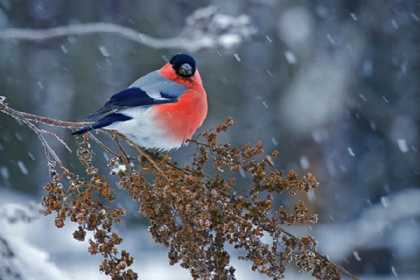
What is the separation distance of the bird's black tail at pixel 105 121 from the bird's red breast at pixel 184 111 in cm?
12

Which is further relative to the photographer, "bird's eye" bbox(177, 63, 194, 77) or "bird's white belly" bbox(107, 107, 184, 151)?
"bird's eye" bbox(177, 63, 194, 77)

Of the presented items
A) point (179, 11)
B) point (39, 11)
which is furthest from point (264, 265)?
point (179, 11)

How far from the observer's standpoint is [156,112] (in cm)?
221

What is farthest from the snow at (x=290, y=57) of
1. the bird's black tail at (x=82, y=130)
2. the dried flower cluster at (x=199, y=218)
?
the dried flower cluster at (x=199, y=218)

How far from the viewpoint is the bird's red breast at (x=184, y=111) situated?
2.21 metres

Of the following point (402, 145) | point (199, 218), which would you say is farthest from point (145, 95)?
point (402, 145)

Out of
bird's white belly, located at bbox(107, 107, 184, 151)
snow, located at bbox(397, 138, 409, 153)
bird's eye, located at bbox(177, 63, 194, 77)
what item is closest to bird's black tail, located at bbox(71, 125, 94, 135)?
bird's white belly, located at bbox(107, 107, 184, 151)

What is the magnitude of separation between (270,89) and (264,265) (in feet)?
29.8

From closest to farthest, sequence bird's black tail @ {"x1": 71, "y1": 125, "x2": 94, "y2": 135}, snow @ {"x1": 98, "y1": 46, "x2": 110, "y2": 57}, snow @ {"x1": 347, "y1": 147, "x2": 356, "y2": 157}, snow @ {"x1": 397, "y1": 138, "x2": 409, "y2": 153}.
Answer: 1. bird's black tail @ {"x1": 71, "y1": 125, "x2": 94, "y2": 135}
2. snow @ {"x1": 397, "y1": 138, "x2": 409, "y2": 153}
3. snow @ {"x1": 347, "y1": 147, "x2": 356, "y2": 157}
4. snow @ {"x1": 98, "y1": 46, "x2": 110, "y2": 57}

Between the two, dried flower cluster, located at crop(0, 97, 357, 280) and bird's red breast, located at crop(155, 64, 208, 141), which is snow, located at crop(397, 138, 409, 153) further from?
dried flower cluster, located at crop(0, 97, 357, 280)

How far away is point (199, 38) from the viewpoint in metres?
4.13

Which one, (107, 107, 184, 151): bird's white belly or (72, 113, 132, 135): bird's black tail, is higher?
(107, 107, 184, 151): bird's white belly

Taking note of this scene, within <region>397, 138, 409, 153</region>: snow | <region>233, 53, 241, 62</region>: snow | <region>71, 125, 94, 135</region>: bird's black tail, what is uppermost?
<region>233, 53, 241, 62</region>: snow

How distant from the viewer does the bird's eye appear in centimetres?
244
